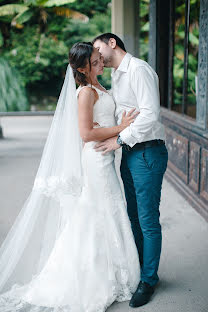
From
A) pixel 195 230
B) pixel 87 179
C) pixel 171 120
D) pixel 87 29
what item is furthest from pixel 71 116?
pixel 87 29

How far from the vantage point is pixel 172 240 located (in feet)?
11.2

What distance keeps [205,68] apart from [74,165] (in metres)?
2.11

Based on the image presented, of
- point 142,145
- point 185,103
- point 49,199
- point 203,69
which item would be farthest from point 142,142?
point 185,103

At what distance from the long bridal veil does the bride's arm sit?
13 cm

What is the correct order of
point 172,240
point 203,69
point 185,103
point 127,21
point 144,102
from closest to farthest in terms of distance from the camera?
point 144,102 → point 172,240 → point 203,69 → point 185,103 → point 127,21

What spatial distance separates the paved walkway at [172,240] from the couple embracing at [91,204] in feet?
0.55

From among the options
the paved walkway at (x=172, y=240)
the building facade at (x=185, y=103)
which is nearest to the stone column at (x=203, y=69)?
the building facade at (x=185, y=103)

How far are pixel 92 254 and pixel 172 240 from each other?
125cm

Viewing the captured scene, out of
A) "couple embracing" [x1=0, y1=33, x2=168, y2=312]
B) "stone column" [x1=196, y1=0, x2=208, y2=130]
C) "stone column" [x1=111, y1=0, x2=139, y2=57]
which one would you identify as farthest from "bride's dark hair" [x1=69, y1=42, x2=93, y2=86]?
"stone column" [x1=111, y1=0, x2=139, y2=57]

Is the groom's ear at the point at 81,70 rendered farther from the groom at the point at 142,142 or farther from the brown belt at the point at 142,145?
the brown belt at the point at 142,145

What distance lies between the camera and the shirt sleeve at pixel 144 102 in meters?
2.14

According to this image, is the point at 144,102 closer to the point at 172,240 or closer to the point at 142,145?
the point at 142,145

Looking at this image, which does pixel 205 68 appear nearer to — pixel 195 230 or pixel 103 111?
pixel 195 230

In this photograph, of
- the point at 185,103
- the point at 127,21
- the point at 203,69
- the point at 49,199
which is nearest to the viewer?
the point at 49,199
